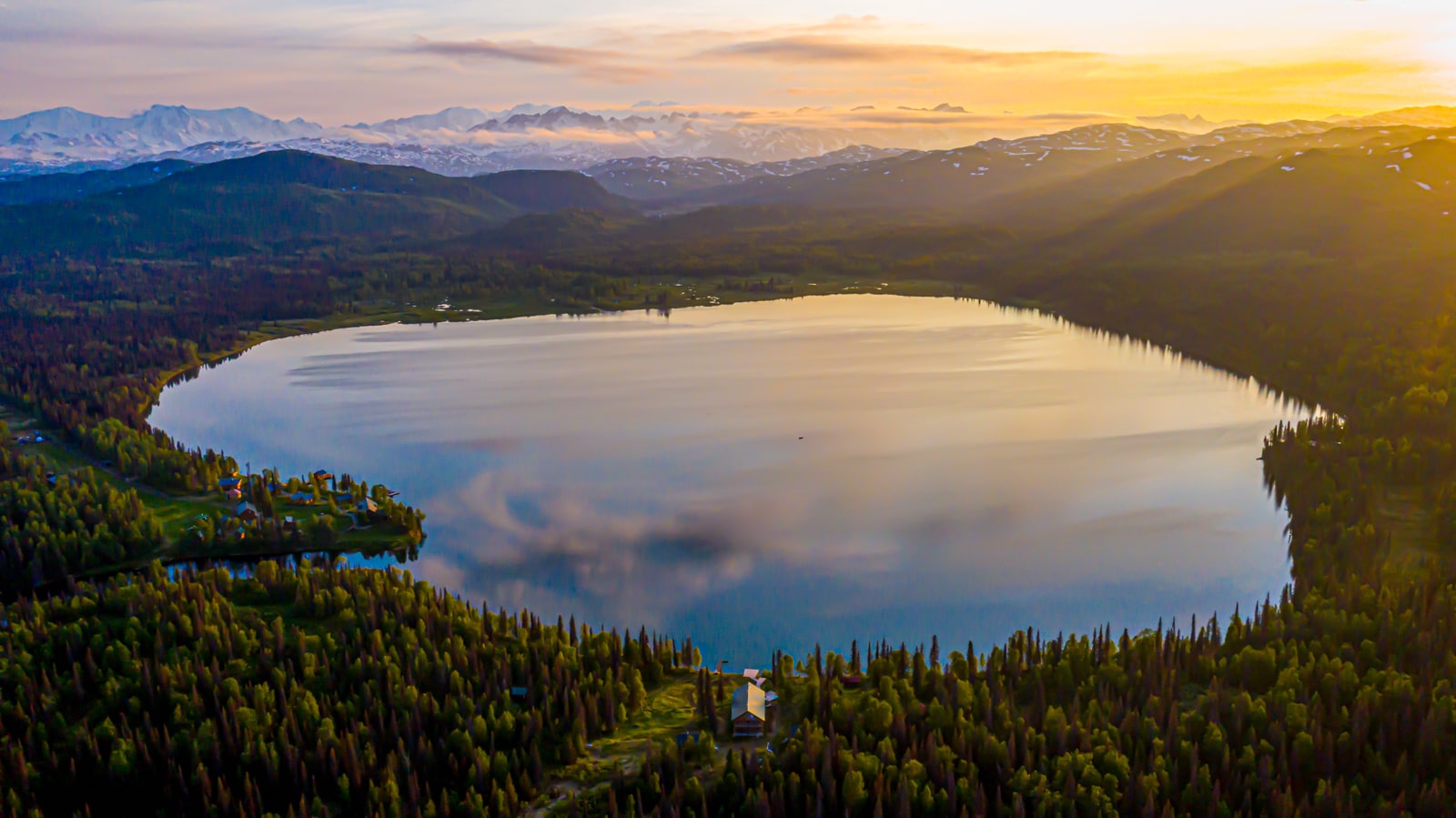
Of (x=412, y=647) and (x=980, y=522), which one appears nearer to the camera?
(x=412, y=647)

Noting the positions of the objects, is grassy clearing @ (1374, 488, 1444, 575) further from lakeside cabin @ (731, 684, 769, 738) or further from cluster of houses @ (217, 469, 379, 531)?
cluster of houses @ (217, 469, 379, 531)

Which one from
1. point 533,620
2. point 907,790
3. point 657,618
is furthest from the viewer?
point 657,618

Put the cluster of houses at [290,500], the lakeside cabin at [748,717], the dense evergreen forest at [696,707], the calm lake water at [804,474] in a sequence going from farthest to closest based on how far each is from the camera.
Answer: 1. the cluster of houses at [290,500]
2. the calm lake water at [804,474]
3. the lakeside cabin at [748,717]
4. the dense evergreen forest at [696,707]

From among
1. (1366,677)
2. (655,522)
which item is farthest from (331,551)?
(1366,677)

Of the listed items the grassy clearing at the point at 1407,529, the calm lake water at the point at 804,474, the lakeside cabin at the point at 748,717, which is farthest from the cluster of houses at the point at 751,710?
the grassy clearing at the point at 1407,529

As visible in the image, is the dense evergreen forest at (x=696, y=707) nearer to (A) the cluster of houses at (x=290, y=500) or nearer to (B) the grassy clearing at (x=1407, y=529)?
(B) the grassy clearing at (x=1407, y=529)

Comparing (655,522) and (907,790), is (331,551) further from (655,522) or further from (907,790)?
(907,790)

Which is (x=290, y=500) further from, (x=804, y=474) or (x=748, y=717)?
(x=748, y=717)

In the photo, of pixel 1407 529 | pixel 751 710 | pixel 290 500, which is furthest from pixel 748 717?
pixel 1407 529
